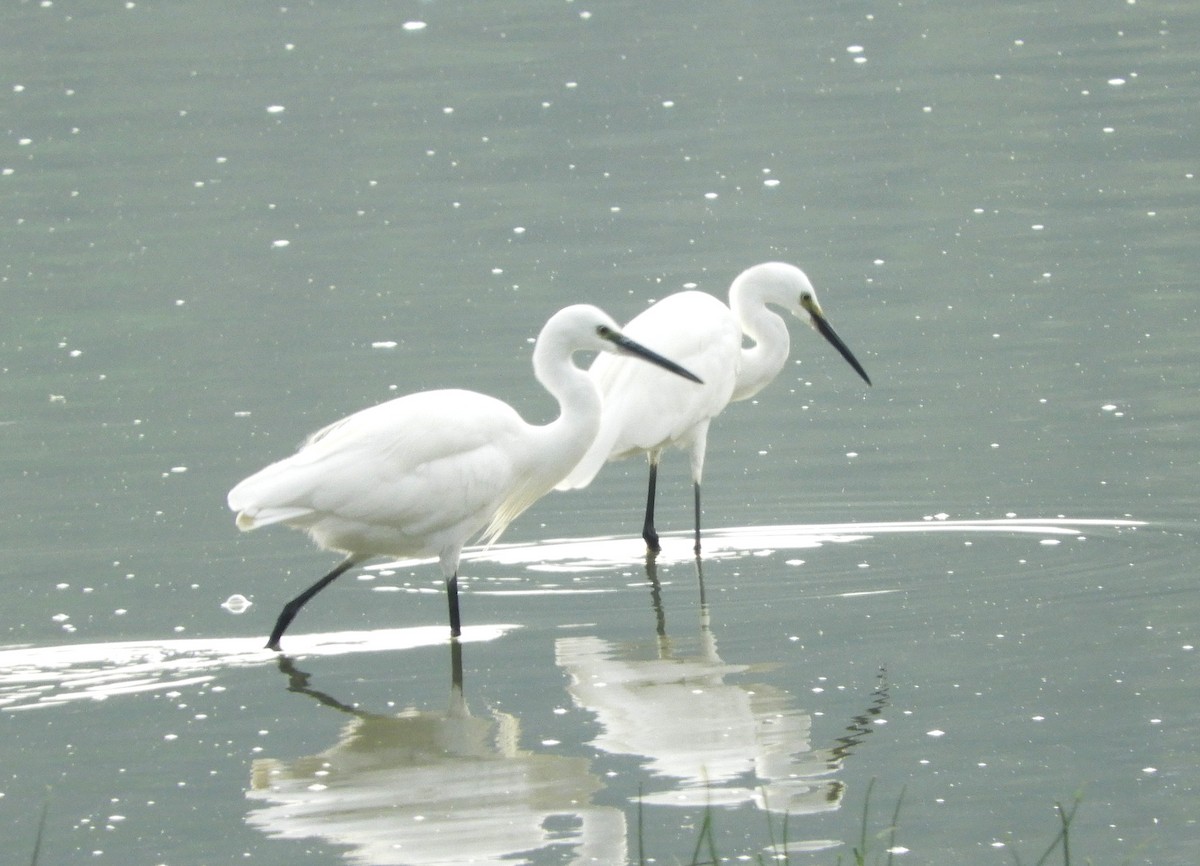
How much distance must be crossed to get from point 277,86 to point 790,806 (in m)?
16.5

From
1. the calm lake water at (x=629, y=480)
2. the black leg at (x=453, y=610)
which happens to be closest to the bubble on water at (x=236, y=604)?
the calm lake water at (x=629, y=480)

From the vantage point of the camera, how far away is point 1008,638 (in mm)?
7016

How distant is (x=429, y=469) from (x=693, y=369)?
2.09m

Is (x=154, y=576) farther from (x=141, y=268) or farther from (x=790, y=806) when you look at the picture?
(x=141, y=268)

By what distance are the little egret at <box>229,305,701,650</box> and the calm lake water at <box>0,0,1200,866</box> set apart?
39 cm

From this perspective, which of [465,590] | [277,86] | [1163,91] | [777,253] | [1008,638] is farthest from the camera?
[277,86]

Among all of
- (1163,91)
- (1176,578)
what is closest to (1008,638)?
(1176,578)

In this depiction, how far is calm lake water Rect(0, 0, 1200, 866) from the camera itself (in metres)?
5.95

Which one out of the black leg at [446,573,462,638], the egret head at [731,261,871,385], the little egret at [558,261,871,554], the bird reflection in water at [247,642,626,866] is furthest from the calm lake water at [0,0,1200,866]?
the egret head at [731,261,871,385]

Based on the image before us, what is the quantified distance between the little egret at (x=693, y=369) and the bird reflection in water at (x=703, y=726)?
1262mm

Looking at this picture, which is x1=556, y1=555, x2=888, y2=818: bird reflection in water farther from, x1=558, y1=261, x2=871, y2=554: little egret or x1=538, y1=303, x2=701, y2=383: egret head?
x1=558, y1=261, x2=871, y2=554: little egret

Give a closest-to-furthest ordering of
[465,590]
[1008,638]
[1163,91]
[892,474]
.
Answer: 1. [1008,638]
2. [465,590]
3. [892,474]
4. [1163,91]

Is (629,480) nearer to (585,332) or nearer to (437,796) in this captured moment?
(585,332)

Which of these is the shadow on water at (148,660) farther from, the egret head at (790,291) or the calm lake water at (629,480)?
the egret head at (790,291)
